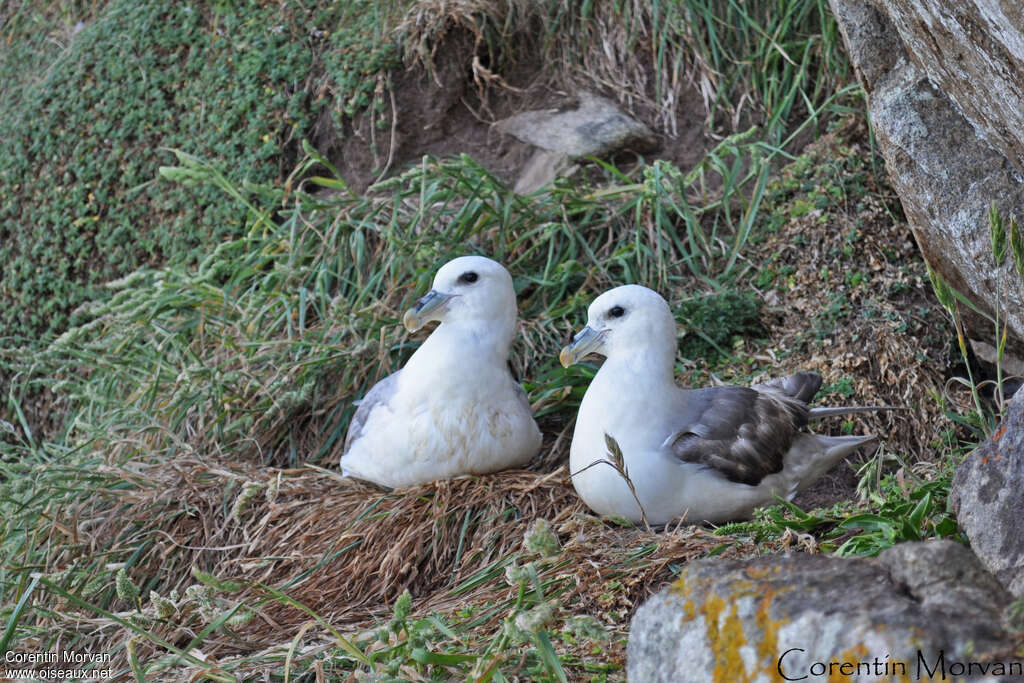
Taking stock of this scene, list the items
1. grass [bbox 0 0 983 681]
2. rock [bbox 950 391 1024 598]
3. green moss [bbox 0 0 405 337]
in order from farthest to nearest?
green moss [bbox 0 0 405 337]
grass [bbox 0 0 983 681]
rock [bbox 950 391 1024 598]

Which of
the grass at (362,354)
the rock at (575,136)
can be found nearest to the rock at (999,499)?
the grass at (362,354)

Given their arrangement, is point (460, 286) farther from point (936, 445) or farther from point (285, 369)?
point (936, 445)

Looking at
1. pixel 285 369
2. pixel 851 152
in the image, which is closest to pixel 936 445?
pixel 851 152

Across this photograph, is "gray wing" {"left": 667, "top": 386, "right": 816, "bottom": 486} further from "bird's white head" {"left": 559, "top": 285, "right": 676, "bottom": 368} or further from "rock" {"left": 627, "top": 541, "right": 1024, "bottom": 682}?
"rock" {"left": 627, "top": 541, "right": 1024, "bottom": 682}

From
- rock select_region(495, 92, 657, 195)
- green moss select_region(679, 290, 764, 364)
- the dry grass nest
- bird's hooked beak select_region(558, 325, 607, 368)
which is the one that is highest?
bird's hooked beak select_region(558, 325, 607, 368)

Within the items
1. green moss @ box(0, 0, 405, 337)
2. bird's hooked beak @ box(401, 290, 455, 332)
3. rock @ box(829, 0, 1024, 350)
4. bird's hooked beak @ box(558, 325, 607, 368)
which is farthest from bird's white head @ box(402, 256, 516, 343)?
green moss @ box(0, 0, 405, 337)

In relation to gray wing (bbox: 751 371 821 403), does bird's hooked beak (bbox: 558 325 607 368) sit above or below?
above

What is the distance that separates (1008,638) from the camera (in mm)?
1468

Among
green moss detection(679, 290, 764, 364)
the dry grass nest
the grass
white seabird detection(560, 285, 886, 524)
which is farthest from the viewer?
green moss detection(679, 290, 764, 364)

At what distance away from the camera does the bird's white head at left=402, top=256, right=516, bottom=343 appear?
3.46 m

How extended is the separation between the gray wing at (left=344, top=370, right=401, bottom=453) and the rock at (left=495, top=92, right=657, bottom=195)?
1596mm

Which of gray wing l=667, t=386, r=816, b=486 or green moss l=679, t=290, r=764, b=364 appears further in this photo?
green moss l=679, t=290, r=764, b=364

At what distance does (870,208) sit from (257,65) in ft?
10.0

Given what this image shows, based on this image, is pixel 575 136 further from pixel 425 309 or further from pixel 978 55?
pixel 978 55
